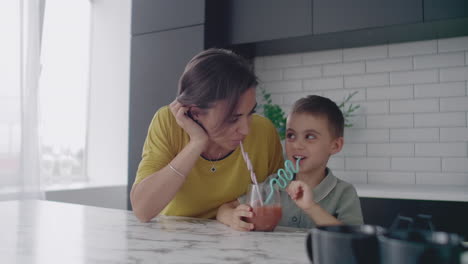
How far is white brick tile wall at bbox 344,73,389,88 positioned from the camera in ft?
9.75

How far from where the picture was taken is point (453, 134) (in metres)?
2.75

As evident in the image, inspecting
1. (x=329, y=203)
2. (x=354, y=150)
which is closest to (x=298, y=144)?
(x=329, y=203)

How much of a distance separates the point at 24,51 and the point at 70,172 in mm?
1274

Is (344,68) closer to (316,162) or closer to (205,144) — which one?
(316,162)

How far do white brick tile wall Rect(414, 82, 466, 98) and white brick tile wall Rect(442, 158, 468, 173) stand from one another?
418 mm

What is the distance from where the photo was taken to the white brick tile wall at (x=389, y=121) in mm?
2877

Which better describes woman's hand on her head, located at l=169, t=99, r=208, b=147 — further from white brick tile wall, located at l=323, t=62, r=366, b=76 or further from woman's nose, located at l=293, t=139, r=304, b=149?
white brick tile wall, located at l=323, t=62, r=366, b=76

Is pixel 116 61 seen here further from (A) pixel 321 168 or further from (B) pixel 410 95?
(A) pixel 321 168

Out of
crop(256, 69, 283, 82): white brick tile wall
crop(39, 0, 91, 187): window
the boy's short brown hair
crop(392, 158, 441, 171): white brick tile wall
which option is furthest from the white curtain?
crop(392, 158, 441, 171): white brick tile wall

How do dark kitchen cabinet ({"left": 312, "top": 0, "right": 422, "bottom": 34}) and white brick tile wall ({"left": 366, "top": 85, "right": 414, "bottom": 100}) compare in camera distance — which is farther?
white brick tile wall ({"left": 366, "top": 85, "right": 414, "bottom": 100})

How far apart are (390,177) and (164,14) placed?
198cm

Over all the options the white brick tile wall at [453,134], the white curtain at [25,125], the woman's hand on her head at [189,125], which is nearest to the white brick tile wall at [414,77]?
the white brick tile wall at [453,134]

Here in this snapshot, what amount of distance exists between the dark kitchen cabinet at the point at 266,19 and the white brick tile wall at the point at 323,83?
1.49 ft

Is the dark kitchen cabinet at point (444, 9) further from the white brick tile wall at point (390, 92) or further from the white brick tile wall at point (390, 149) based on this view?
the white brick tile wall at point (390, 149)
